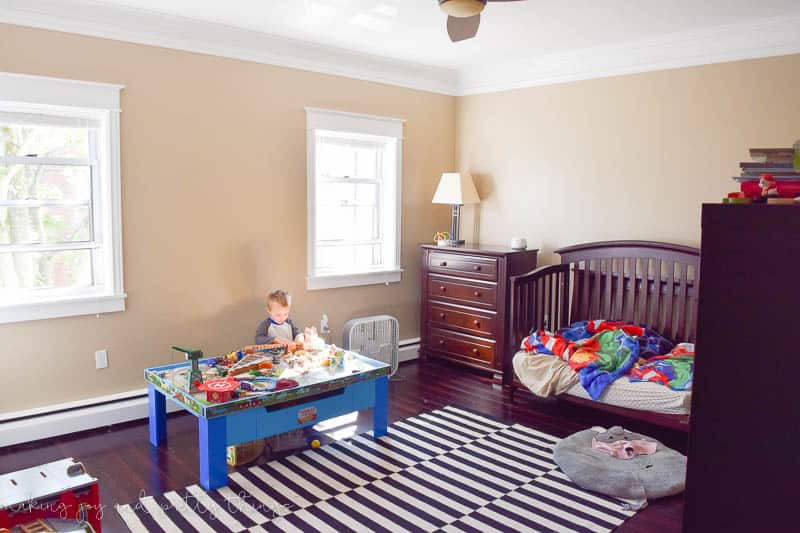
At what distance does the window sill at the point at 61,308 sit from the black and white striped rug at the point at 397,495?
1288 mm

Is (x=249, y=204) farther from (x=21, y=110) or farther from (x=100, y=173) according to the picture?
(x=21, y=110)

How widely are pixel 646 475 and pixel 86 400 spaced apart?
309 cm

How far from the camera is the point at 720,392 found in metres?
0.98

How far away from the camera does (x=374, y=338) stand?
15.1 feet

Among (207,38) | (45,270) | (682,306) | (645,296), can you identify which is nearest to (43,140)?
(45,270)

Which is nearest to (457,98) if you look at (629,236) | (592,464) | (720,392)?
(629,236)

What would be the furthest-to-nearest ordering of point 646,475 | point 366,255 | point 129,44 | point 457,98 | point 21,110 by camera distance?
point 457,98
point 366,255
point 129,44
point 21,110
point 646,475

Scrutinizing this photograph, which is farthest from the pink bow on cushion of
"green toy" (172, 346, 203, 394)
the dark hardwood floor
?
"green toy" (172, 346, 203, 394)

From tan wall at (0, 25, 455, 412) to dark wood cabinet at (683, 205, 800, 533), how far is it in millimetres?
3406

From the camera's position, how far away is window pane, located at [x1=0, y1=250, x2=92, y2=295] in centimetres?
338

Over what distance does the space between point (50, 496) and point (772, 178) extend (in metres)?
2.23

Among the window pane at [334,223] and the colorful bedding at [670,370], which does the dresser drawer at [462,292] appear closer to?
the window pane at [334,223]

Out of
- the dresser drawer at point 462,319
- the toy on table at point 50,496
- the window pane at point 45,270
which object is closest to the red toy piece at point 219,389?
the toy on table at point 50,496

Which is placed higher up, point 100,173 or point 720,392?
point 100,173
